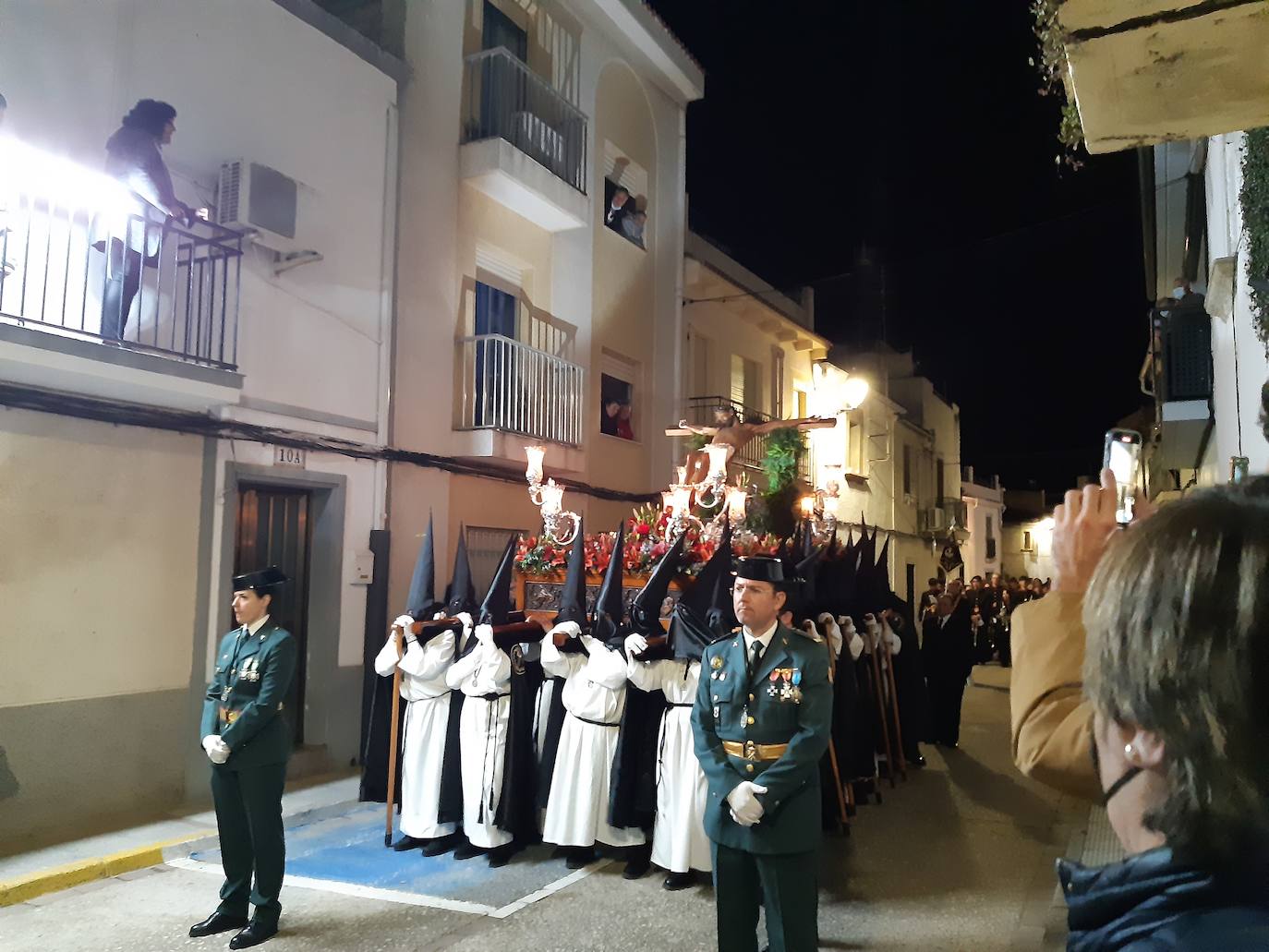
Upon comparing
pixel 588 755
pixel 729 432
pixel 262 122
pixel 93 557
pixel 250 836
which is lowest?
pixel 250 836

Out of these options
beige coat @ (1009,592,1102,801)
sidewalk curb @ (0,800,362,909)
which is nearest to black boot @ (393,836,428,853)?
sidewalk curb @ (0,800,362,909)

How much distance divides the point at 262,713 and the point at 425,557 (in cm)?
270

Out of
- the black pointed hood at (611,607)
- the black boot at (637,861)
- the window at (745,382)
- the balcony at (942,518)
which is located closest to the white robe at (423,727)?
the black pointed hood at (611,607)

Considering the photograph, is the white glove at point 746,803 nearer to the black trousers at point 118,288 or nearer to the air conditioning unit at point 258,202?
the black trousers at point 118,288

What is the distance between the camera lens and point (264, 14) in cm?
943

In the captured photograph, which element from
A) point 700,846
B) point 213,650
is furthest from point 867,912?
point 213,650

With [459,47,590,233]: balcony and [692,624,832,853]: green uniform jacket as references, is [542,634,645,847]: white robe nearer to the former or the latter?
[692,624,832,853]: green uniform jacket

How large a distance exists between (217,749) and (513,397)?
765 centimetres

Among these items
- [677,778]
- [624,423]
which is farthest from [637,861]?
[624,423]

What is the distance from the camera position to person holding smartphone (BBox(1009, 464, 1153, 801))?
64.9 inches

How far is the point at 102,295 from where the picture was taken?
767 centimetres

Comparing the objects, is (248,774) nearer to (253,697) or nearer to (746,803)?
(253,697)

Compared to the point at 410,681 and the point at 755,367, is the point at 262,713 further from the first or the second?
the point at 755,367

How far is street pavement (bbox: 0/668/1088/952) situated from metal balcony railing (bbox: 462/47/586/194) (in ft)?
30.3
